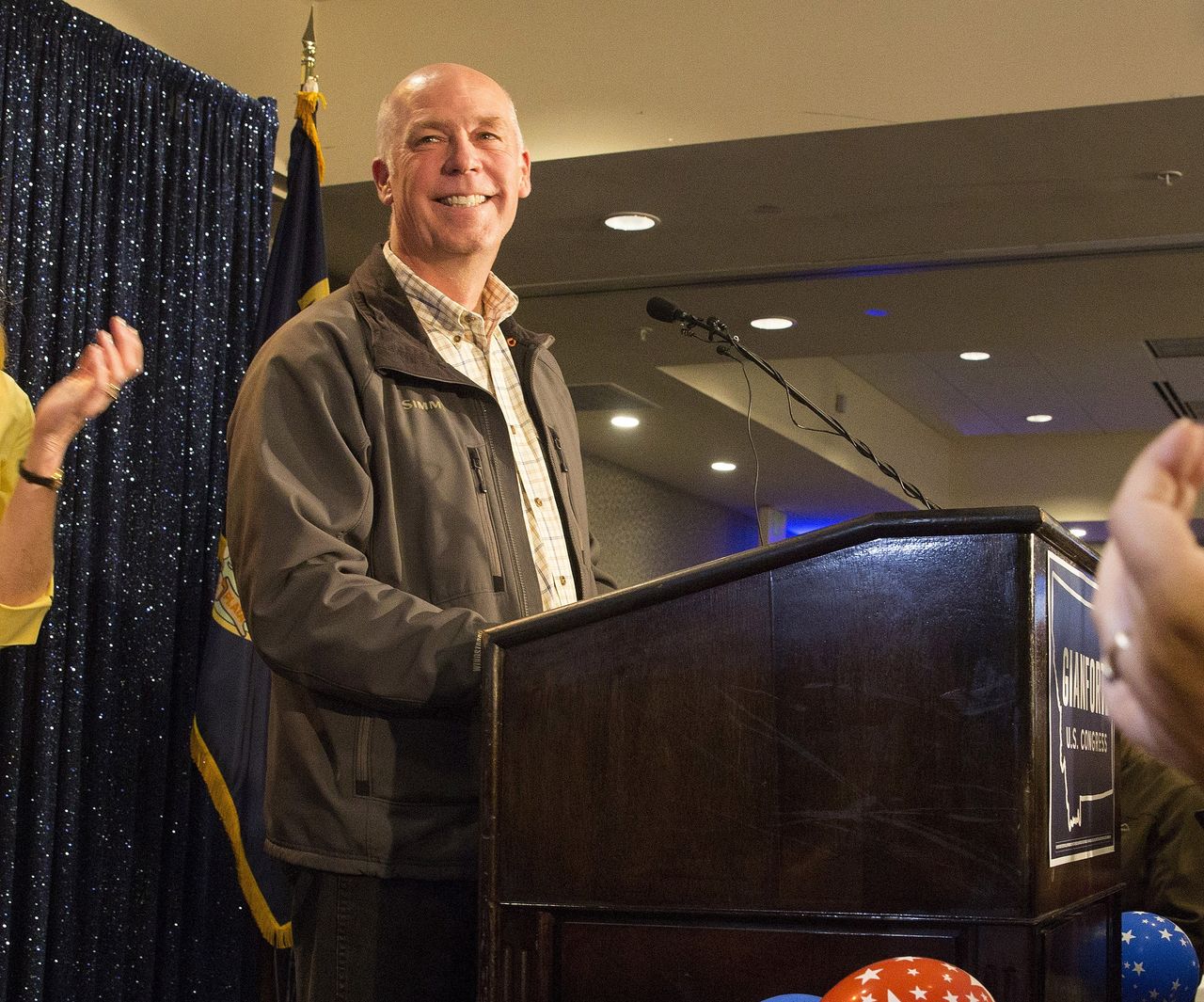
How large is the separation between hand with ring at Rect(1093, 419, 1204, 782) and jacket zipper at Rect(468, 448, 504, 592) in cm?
113

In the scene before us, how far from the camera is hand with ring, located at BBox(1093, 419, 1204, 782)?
457 mm

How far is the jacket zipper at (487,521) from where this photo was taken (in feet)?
5.27

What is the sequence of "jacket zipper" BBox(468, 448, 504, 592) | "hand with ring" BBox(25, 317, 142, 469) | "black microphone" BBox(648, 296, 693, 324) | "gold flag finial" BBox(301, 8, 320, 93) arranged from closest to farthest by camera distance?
"jacket zipper" BBox(468, 448, 504, 592)
"hand with ring" BBox(25, 317, 142, 469)
"black microphone" BBox(648, 296, 693, 324)
"gold flag finial" BBox(301, 8, 320, 93)

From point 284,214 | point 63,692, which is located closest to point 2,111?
point 284,214

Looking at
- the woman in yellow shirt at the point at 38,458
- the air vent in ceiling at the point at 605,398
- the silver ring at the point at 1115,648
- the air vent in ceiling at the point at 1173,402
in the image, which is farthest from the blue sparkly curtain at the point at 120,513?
the air vent in ceiling at the point at 1173,402

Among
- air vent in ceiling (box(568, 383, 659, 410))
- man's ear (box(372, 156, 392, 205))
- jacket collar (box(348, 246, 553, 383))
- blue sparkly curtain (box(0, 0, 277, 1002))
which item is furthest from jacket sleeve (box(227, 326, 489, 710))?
air vent in ceiling (box(568, 383, 659, 410))

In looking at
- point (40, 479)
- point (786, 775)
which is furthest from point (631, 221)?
point (786, 775)

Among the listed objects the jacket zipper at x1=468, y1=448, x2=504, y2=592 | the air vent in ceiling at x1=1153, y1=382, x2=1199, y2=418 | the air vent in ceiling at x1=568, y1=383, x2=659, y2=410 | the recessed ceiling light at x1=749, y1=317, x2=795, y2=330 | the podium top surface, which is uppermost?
the air vent in ceiling at x1=1153, y1=382, x2=1199, y2=418

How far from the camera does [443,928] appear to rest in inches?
58.7

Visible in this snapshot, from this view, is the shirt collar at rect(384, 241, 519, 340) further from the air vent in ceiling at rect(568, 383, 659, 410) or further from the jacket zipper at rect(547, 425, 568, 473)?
the air vent in ceiling at rect(568, 383, 659, 410)

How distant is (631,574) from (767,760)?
8.06 metres

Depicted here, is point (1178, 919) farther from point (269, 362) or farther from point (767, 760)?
point (269, 362)

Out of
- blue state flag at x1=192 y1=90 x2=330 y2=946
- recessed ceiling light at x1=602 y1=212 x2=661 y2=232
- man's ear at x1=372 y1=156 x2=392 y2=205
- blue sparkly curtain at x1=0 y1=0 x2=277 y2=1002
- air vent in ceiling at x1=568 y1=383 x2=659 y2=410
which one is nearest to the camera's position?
man's ear at x1=372 y1=156 x2=392 y2=205

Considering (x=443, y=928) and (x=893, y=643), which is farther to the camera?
(x=443, y=928)
